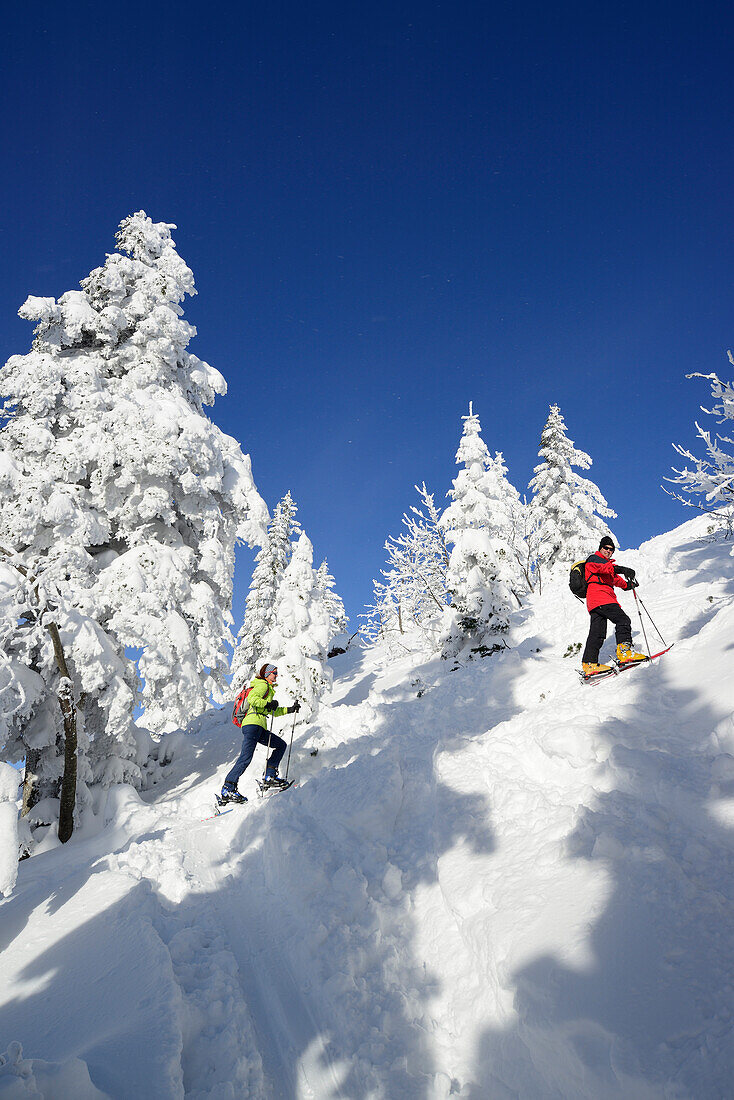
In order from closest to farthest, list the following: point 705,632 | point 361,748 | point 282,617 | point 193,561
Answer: point 705,632
point 361,748
point 193,561
point 282,617

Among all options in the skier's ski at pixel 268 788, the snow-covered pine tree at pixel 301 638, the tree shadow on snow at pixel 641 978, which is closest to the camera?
the tree shadow on snow at pixel 641 978

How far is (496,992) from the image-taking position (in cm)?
335

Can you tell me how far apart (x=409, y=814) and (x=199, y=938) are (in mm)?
2569

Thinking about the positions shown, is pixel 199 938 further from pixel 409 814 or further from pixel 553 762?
pixel 553 762

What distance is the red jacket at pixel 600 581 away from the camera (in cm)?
805

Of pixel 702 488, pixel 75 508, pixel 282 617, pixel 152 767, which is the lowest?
pixel 152 767

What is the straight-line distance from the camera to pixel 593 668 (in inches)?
301

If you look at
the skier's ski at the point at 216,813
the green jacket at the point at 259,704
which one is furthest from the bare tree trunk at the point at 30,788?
the green jacket at the point at 259,704

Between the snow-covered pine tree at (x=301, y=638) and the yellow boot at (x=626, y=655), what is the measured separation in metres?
9.83

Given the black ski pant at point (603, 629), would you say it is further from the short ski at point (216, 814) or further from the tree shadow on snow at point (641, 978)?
the short ski at point (216, 814)

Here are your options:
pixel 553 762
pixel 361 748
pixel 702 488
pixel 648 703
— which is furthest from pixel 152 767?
pixel 702 488

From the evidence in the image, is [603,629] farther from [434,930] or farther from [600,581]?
[434,930]

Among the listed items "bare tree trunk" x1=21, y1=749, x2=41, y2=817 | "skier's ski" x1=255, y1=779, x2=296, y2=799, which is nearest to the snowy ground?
"skier's ski" x1=255, y1=779, x2=296, y2=799

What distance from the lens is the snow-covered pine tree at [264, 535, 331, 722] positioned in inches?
628
